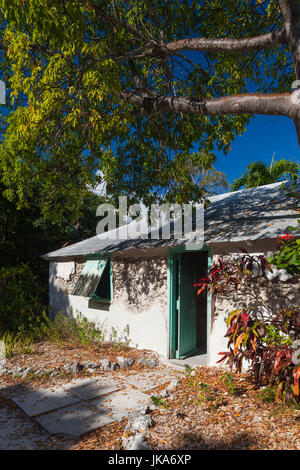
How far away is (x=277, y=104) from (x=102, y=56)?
2.81 m

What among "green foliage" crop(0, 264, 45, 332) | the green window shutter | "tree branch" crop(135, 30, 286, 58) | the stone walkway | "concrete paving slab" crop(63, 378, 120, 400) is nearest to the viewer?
the stone walkway

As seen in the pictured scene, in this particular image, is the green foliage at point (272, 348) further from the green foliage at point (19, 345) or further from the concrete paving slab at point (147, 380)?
the green foliage at point (19, 345)

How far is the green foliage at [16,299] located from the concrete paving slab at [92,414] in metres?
5.39

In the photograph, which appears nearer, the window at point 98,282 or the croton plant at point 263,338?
the croton plant at point 263,338

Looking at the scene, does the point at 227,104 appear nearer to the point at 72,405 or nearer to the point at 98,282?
the point at 72,405

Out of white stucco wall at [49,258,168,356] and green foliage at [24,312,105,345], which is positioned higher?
white stucco wall at [49,258,168,356]

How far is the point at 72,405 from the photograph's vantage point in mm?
4977

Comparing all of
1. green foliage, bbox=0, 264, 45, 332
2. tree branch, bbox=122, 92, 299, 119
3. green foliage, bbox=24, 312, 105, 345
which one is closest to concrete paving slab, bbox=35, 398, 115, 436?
green foliage, bbox=24, 312, 105, 345

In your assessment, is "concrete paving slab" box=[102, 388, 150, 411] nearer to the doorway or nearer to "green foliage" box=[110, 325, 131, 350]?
the doorway

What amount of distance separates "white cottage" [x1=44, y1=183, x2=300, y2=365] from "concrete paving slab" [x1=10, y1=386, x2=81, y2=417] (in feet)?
8.57

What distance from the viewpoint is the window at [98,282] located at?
9.05m

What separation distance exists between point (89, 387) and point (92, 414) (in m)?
1.06

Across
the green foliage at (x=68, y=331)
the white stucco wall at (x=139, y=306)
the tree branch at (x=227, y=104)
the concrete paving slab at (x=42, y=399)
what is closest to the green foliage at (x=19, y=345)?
the green foliage at (x=68, y=331)

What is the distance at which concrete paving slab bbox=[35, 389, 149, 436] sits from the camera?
426cm
